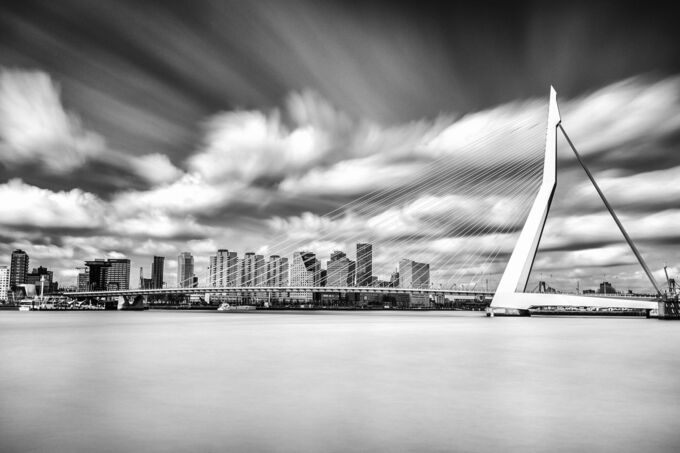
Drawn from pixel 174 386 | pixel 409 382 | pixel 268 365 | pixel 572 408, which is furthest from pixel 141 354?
pixel 572 408

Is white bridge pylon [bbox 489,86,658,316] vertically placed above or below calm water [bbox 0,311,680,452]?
above

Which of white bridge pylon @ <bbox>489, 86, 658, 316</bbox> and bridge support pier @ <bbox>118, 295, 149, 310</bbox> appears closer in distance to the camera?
white bridge pylon @ <bbox>489, 86, 658, 316</bbox>

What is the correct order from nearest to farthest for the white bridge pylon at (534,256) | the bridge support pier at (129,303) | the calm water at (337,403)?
the calm water at (337,403), the white bridge pylon at (534,256), the bridge support pier at (129,303)

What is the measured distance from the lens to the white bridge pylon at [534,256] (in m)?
49.2

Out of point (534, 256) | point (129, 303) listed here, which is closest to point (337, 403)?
point (534, 256)

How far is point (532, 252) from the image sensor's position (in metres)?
49.2

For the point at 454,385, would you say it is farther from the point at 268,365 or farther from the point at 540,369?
the point at 268,365

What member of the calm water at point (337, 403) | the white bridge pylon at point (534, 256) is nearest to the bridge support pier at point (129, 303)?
the white bridge pylon at point (534, 256)

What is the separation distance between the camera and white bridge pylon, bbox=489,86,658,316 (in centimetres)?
4919

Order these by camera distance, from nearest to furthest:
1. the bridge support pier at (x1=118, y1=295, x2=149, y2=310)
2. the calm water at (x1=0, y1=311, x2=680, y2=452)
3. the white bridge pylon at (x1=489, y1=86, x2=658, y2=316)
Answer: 1. the calm water at (x1=0, y1=311, x2=680, y2=452)
2. the white bridge pylon at (x1=489, y1=86, x2=658, y2=316)
3. the bridge support pier at (x1=118, y1=295, x2=149, y2=310)

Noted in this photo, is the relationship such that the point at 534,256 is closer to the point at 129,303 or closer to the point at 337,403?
the point at 337,403

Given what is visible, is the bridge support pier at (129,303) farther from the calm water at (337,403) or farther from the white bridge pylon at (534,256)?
the calm water at (337,403)

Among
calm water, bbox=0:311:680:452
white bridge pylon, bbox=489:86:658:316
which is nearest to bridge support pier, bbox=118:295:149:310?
white bridge pylon, bbox=489:86:658:316

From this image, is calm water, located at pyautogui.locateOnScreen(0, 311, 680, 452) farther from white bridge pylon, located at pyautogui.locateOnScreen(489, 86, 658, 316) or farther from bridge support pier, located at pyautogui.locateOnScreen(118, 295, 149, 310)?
bridge support pier, located at pyautogui.locateOnScreen(118, 295, 149, 310)
